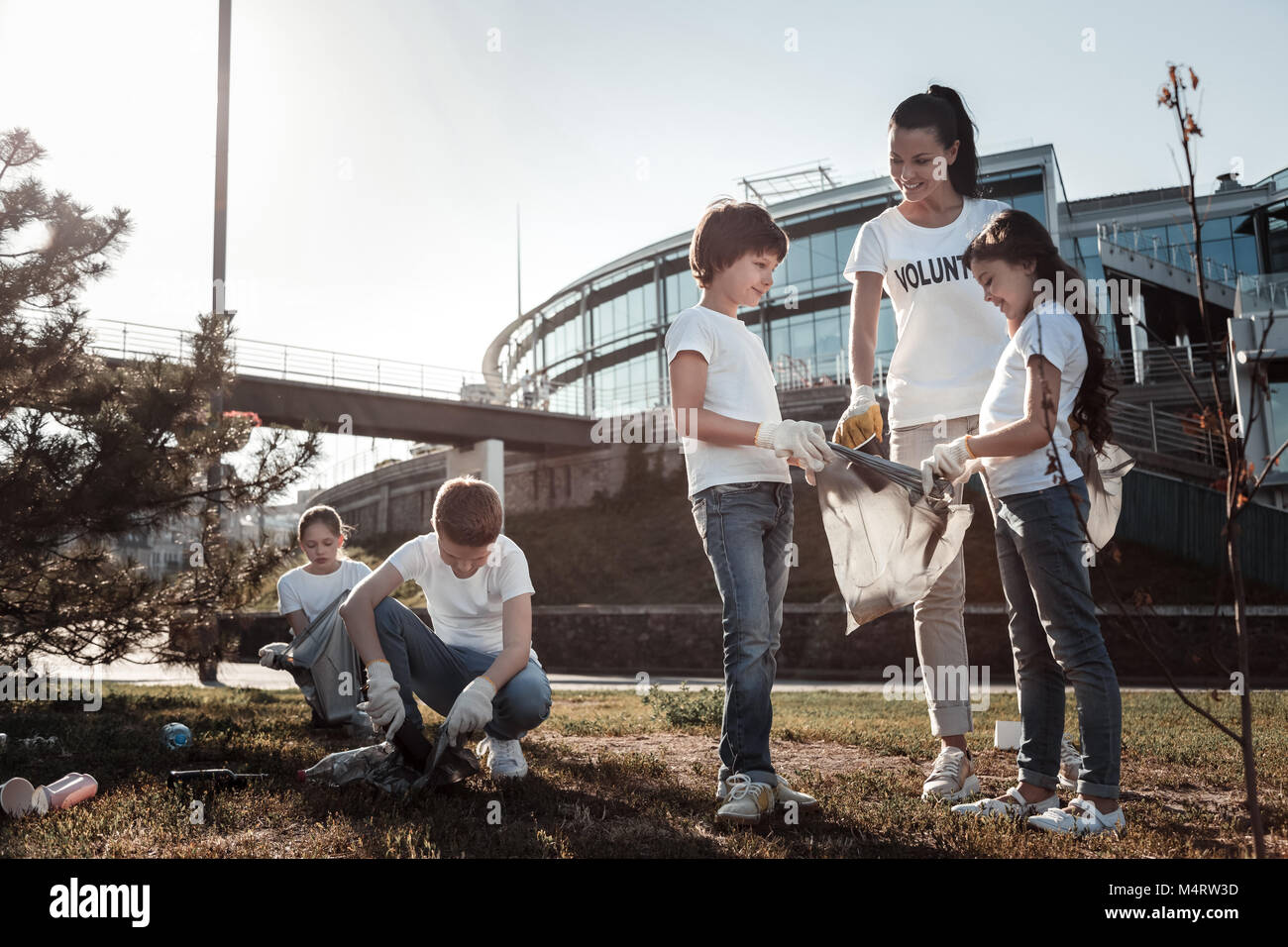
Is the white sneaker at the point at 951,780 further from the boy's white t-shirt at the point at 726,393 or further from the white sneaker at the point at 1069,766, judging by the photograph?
the boy's white t-shirt at the point at 726,393

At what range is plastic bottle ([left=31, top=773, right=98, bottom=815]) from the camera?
125 inches

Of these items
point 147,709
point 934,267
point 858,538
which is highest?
point 934,267

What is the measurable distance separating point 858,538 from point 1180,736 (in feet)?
10.1

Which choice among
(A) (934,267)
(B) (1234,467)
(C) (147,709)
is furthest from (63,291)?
(B) (1234,467)

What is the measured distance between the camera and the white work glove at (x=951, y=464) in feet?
9.55

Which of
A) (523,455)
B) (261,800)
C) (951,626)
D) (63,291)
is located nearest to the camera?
(261,800)

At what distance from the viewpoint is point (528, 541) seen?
26500mm

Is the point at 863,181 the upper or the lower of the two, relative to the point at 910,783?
upper

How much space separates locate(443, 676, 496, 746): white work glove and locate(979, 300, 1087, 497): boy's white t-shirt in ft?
6.25

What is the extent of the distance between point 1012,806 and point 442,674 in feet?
7.10

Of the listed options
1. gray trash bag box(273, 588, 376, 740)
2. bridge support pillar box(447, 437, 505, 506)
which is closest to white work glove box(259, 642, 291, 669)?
gray trash bag box(273, 588, 376, 740)

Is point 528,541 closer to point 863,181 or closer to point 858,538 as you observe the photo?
point 863,181

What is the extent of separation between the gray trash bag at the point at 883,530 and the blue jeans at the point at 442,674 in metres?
1.34
